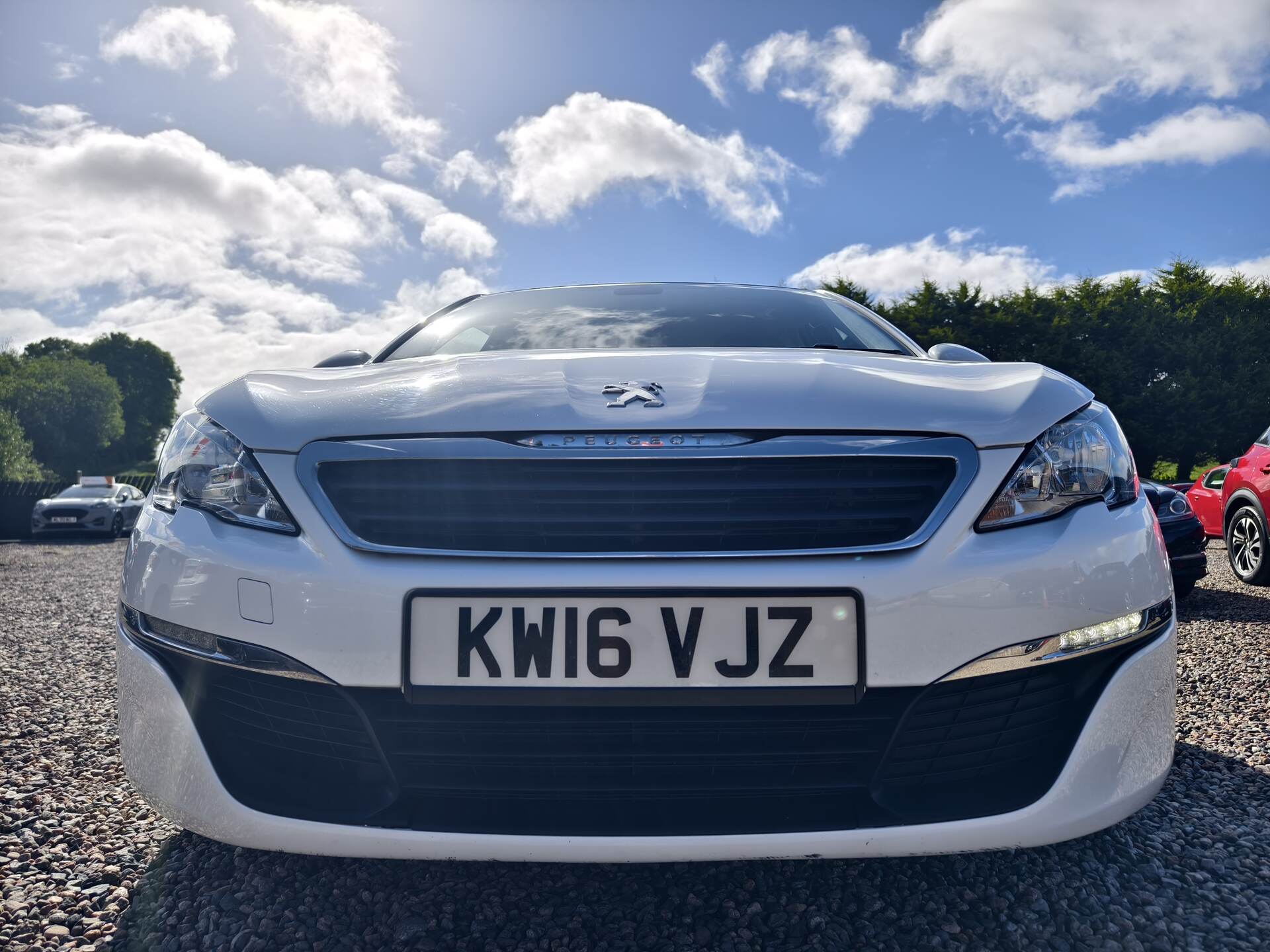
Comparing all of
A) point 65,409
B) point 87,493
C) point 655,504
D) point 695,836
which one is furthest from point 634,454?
point 65,409

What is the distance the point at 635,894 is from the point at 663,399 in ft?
3.18

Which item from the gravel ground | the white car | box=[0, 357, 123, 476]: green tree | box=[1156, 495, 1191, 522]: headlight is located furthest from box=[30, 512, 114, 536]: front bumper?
box=[0, 357, 123, 476]: green tree

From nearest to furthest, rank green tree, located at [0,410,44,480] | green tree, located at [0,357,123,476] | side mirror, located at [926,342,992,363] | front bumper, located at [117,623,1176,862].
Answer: front bumper, located at [117,623,1176,862] < side mirror, located at [926,342,992,363] < green tree, located at [0,410,44,480] < green tree, located at [0,357,123,476]

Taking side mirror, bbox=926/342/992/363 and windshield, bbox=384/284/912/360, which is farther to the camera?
windshield, bbox=384/284/912/360

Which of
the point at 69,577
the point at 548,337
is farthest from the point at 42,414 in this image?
the point at 548,337

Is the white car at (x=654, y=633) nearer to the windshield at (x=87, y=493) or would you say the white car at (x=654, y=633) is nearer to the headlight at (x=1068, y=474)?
the headlight at (x=1068, y=474)

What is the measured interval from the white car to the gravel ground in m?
0.28

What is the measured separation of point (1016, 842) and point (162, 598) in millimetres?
1500

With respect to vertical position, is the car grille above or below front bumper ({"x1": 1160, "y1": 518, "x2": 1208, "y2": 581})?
above

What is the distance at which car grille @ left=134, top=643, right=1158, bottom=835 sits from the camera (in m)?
1.40

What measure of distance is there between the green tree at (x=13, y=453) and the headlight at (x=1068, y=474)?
170 ft

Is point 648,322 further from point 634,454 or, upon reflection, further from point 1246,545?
point 1246,545

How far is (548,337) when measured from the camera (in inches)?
97.5

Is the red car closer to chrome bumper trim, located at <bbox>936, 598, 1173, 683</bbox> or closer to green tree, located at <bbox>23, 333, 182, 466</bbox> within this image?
chrome bumper trim, located at <bbox>936, 598, 1173, 683</bbox>
